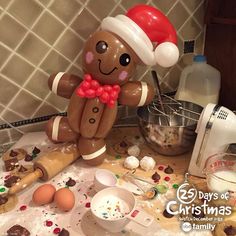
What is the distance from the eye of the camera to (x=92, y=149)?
36.1 inches

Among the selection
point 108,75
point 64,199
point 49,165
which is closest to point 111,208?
point 64,199

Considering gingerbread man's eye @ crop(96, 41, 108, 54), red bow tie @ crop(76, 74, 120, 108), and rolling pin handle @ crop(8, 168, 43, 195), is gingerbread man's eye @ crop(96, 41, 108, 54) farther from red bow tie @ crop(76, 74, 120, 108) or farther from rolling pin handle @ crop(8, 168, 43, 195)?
rolling pin handle @ crop(8, 168, 43, 195)

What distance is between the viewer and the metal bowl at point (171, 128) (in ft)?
2.99

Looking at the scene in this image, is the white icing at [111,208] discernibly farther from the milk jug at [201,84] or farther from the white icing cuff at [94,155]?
the milk jug at [201,84]

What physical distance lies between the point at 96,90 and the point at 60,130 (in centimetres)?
17

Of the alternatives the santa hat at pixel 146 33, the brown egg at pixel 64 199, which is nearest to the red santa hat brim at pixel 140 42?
the santa hat at pixel 146 33

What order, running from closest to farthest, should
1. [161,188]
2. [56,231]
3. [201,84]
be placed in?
[56,231], [161,188], [201,84]

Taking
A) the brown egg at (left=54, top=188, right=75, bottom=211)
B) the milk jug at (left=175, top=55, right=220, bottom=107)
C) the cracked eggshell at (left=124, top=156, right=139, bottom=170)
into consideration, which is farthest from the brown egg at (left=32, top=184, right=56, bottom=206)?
the milk jug at (left=175, top=55, right=220, bottom=107)

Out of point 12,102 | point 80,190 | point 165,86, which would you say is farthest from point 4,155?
point 165,86

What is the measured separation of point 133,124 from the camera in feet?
3.81

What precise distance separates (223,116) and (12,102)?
0.63 metres

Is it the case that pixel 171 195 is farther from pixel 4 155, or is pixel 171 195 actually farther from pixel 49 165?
pixel 4 155

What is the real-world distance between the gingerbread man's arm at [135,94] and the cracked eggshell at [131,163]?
0.55 feet

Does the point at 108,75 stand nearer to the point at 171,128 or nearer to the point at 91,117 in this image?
the point at 91,117
